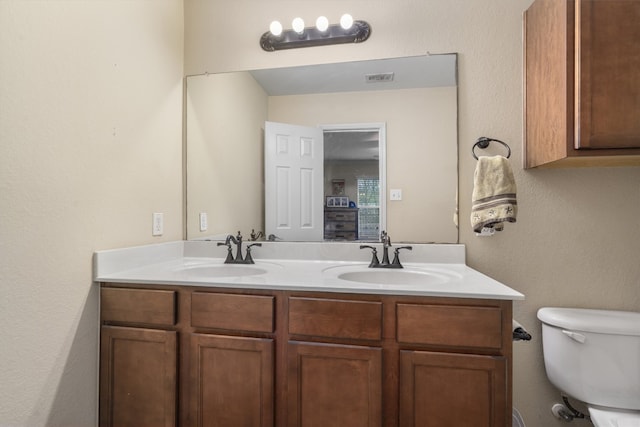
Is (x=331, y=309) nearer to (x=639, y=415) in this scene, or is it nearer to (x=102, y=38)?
(x=639, y=415)

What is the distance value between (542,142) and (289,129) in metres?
1.18

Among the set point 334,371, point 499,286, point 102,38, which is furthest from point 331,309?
point 102,38

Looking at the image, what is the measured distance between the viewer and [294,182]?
1.75m

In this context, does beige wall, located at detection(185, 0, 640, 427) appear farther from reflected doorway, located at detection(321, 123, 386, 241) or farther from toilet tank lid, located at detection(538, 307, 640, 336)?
reflected doorway, located at detection(321, 123, 386, 241)

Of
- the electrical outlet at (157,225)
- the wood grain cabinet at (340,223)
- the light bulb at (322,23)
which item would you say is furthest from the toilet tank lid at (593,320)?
the electrical outlet at (157,225)

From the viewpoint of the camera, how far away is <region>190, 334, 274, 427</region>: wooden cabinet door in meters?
1.14

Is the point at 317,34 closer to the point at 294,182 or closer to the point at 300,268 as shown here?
the point at 294,182

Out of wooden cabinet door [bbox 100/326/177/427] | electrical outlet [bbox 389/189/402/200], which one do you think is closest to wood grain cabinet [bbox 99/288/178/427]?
wooden cabinet door [bbox 100/326/177/427]

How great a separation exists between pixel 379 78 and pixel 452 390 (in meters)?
1.42

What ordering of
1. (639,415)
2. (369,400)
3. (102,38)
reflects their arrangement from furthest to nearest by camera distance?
(102,38) < (639,415) < (369,400)

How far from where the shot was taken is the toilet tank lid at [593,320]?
1.23 metres

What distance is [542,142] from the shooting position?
4.35ft

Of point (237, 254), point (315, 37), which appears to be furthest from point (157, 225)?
point (315, 37)

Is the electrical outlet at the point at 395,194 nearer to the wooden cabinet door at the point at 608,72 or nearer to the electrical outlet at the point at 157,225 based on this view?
the wooden cabinet door at the point at 608,72
